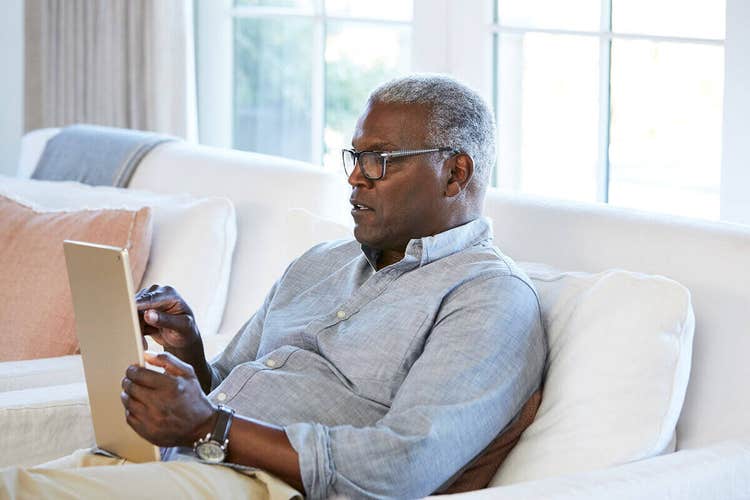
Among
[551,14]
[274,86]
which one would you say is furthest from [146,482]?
[274,86]

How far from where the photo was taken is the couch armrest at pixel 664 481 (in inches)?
55.7

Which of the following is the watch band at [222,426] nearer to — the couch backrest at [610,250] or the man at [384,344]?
the man at [384,344]

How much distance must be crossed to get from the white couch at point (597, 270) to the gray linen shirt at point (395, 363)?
155 mm

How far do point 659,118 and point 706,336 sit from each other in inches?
36.6

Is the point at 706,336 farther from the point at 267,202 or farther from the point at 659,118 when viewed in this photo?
the point at 267,202

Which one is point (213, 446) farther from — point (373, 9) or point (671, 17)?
point (373, 9)

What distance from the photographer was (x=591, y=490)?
4.69 feet

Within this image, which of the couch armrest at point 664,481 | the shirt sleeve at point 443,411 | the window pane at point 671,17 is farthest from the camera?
the window pane at point 671,17

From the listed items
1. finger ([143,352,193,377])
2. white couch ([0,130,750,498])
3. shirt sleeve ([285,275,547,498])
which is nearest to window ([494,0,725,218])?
white couch ([0,130,750,498])

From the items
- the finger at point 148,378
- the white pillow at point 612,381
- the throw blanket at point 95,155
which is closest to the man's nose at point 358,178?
the white pillow at point 612,381

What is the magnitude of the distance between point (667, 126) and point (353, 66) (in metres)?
1.14

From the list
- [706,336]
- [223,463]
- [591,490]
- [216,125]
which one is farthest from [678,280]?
[216,125]

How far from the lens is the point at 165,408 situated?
1.52m

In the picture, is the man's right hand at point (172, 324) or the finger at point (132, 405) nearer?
the finger at point (132, 405)
